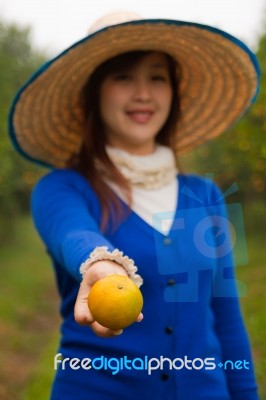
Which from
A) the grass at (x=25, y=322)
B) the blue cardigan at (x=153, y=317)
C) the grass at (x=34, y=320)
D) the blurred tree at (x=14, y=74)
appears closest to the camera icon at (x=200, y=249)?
the blue cardigan at (x=153, y=317)

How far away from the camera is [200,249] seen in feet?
5.30

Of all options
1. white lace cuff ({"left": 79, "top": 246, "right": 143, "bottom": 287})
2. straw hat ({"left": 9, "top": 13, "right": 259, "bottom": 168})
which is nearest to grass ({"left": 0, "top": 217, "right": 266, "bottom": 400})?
straw hat ({"left": 9, "top": 13, "right": 259, "bottom": 168})

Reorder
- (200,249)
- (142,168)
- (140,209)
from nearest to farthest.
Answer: (200,249), (140,209), (142,168)

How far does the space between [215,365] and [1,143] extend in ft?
20.5

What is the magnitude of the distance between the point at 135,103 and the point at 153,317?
2.27 feet

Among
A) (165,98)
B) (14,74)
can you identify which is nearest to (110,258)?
(165,98)

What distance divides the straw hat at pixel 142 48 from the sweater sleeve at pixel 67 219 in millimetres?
407

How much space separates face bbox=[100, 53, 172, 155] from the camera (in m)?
1.78

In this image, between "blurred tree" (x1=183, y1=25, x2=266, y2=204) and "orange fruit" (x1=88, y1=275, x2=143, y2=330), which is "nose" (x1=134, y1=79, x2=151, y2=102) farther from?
"orange fruit" (x1=88, y1=275, x2=143, y2=330)

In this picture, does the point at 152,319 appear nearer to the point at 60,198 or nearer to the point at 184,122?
the point at 60,198

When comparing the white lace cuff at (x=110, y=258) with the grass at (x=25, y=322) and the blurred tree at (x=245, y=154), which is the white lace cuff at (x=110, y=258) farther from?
the grass at (x=25, y=322)

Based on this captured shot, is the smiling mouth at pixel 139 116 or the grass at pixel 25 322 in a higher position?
the grass at pixel 25 322

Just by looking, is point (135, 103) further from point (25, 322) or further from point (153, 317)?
point (25, 322)

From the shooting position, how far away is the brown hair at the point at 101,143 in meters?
1.68
